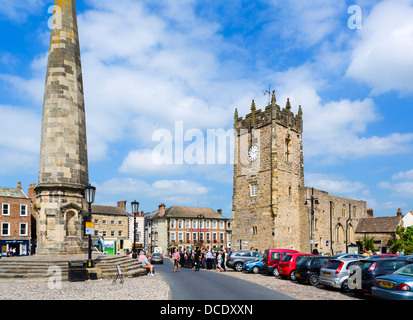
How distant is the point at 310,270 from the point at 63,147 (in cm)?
1482

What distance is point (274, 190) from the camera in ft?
133

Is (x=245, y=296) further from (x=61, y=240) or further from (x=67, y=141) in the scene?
(x=67, y=141)

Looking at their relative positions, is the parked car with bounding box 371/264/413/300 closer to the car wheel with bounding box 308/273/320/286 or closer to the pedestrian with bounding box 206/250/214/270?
the car wheel with bounding box 308/273/320/286

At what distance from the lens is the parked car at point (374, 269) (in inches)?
506

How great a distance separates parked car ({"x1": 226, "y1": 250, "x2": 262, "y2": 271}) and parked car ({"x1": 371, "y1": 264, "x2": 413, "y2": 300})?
1568cm

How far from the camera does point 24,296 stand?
12.1 m

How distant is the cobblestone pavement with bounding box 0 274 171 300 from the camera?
39.4ft

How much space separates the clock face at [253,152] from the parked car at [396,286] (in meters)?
33.0

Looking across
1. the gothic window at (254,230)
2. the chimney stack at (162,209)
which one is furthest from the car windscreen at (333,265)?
the chimney stack at (162,209)

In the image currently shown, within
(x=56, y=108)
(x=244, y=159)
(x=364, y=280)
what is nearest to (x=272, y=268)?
(x=364, y=280)

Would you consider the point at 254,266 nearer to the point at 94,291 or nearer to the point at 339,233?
the point at 94,291

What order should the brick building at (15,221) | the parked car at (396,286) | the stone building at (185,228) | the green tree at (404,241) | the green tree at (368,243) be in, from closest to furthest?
the parked car at (396,286), the brick building at (15,221), the green tree at (404,241), the green tree at (368,243), the stone building at (185,228)

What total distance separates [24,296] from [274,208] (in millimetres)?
31149

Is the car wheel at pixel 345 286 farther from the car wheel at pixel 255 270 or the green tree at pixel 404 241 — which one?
the green tree at pixel 404 241
